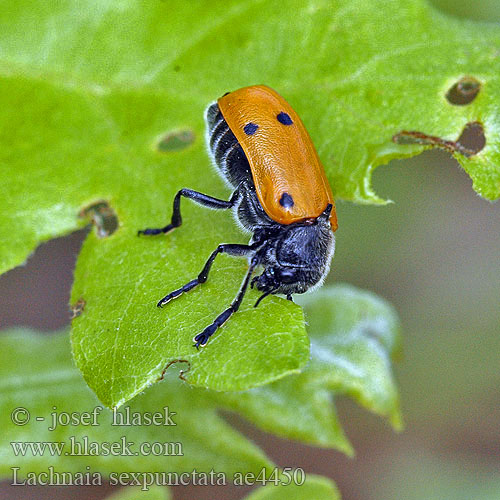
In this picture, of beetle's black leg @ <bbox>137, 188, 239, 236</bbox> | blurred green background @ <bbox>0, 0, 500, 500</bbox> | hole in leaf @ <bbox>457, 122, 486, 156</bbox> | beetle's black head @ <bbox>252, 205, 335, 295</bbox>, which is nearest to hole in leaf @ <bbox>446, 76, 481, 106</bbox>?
hole in leaf @ <bbox>457, 122, 486, 156</bbox>

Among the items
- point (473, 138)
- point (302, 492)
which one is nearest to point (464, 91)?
point (473, 138)

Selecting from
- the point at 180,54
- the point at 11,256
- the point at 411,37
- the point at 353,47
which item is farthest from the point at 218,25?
the point at 11,256

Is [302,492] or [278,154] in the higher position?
[278,154]

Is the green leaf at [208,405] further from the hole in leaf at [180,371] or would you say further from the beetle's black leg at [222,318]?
the hole in leaf at [180,371]

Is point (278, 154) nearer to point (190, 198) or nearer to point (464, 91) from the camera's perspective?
point (190, 198)

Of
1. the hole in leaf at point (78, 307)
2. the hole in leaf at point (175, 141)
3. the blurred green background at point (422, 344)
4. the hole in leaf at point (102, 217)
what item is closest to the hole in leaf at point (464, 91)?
the hole in leaf at point (175, 141)

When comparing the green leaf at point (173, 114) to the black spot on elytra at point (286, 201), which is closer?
the green leaf at point (173, 114)
